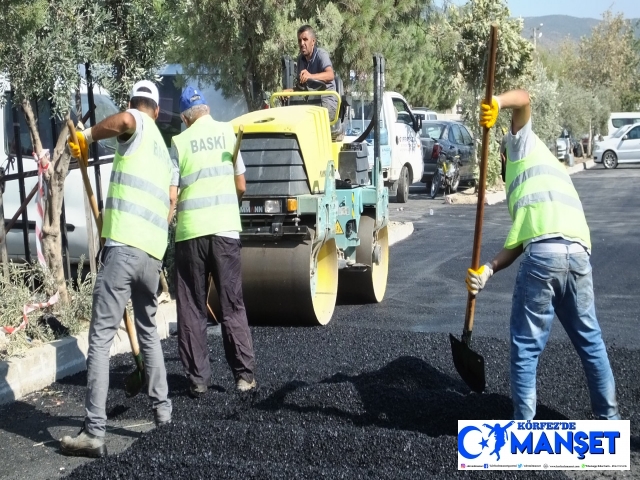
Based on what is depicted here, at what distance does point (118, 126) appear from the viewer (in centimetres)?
527

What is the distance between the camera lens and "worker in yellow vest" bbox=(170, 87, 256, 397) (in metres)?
6.30

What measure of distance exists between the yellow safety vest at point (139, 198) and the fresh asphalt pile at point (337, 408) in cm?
105

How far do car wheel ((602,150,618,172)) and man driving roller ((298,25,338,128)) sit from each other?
89.5 ft

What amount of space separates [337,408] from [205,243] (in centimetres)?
145


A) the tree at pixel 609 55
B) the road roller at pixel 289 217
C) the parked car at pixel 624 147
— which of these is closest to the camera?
the road roller at pixel 289 217

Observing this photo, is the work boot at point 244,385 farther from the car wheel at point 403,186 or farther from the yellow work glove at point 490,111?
the car wheel at point 403,186

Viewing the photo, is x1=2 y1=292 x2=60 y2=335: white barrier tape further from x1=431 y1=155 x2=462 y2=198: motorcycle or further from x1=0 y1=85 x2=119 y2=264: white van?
x1=431 y1=155 x2=462 y2=198: motorcycle

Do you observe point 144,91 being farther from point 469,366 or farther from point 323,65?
point 323,65

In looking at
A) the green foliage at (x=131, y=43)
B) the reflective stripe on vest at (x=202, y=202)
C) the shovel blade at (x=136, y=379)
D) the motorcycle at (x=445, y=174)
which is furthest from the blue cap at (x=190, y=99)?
the motorcycle at (x=445, y=174)

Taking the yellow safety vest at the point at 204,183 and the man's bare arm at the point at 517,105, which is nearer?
the man's bare arm at the point at 517,105

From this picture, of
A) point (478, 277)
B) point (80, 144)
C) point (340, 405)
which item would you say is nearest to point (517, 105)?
point (478, 277)

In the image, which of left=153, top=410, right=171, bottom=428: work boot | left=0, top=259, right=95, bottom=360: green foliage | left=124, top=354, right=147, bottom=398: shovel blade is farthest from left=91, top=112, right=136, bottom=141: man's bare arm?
left=0, top=259, right=95, bottom=360: green foliage

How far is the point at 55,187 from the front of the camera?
24.8 feet

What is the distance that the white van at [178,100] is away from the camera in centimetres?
1407
